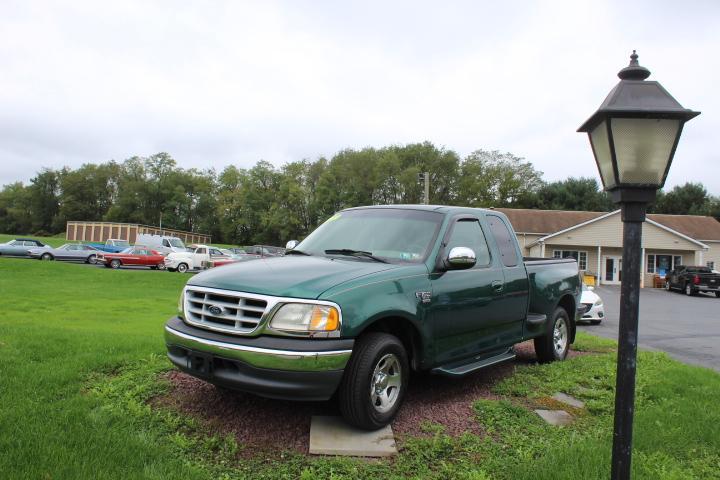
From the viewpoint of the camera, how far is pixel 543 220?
45344 millimetres

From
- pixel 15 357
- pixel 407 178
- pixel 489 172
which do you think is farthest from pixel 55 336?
pixel 489 172

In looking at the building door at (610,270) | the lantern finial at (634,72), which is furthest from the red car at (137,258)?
the lantern finial at (634,72)

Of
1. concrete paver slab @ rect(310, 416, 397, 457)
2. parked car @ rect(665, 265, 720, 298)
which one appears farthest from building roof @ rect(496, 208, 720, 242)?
concrete paver slab @ rect(310, 416, 397, 457)

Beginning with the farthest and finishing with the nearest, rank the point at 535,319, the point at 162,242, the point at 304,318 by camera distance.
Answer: the point at 162,242, the point at 535,319, the point at 304,318

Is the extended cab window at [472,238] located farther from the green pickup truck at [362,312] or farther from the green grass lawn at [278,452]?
the green grass lawn at [278,452]

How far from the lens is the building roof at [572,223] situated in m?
43.4

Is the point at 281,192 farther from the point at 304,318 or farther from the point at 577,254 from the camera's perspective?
the point at 304,318

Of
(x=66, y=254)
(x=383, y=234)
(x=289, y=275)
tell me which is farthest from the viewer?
(x=66, y=254)

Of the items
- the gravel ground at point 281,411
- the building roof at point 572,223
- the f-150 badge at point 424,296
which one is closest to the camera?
the gravel ground at point 281,411

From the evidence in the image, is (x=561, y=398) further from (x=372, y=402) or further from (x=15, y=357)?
(x=15, y=357)

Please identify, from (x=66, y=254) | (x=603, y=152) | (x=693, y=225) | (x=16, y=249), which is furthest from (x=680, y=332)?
(x=693, y=225)

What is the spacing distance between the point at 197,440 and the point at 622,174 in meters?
3.25

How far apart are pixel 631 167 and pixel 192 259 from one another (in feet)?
107

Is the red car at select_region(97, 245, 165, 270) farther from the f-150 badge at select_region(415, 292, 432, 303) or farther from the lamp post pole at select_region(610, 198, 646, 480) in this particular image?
the lamp post pole at select_region(610, 198, 646, 480)
